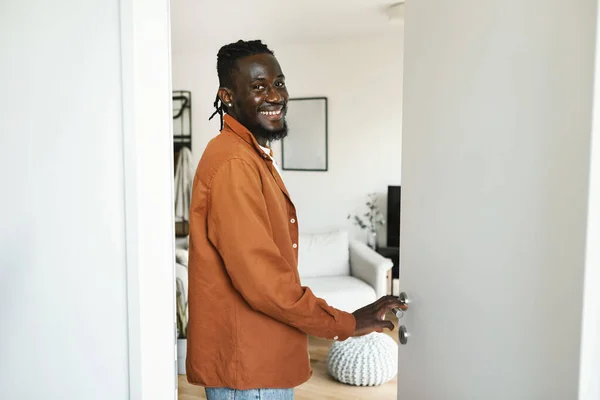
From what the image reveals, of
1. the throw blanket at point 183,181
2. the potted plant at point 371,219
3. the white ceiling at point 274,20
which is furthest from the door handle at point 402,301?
the throw blanket at point 183,181

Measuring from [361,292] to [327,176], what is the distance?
1676 millimetres

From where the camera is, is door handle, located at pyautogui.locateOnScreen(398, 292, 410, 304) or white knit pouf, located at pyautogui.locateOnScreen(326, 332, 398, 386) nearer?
door handle, located at pyautogui.locateOnScreen(398, 292, 410, 304)

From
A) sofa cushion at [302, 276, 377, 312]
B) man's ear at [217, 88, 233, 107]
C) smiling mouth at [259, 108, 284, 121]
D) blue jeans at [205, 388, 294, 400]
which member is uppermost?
man's ear at [217, 88, 233, 107]

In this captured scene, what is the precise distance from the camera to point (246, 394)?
1348 millimetres

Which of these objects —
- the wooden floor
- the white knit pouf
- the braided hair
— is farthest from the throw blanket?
the braided hair

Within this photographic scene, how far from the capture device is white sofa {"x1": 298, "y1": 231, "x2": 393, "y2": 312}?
12.4ft

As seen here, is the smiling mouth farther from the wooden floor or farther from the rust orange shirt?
the wooden floor
